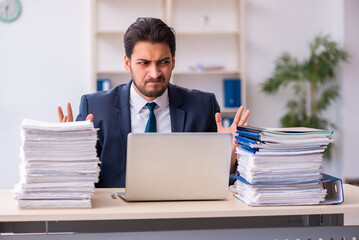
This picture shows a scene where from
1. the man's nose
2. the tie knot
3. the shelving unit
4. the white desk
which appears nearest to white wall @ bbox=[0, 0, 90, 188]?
the shelving unit

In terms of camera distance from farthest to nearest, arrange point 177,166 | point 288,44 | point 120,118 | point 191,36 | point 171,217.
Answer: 1. point 288,44
2. point 191,36
3. point 120,118
4. point 177,166
5. point 171,217

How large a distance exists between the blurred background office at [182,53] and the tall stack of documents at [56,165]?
334 centimetres

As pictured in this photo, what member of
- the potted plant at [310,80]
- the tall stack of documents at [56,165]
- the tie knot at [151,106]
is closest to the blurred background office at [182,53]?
the potted plant at [310,80]

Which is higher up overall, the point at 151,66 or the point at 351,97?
the point at 151,66

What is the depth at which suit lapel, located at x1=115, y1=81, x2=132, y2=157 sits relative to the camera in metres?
2.37

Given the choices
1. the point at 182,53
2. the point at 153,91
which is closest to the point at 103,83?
the point at 182,53

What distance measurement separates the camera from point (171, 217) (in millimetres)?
1514

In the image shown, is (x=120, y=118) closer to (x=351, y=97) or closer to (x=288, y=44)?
(x=288, y=44)

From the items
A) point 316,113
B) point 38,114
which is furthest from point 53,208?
point 316,113

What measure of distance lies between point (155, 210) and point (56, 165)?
13.8 inches

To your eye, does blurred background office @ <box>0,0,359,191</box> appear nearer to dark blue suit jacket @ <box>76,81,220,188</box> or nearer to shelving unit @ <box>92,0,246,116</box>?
shelving unit @ <box>92,0,246,116</box>

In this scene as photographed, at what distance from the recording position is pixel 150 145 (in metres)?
1.60

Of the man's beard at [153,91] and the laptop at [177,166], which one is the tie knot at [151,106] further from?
the laptop at [177,166]

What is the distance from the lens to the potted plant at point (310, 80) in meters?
5.04
